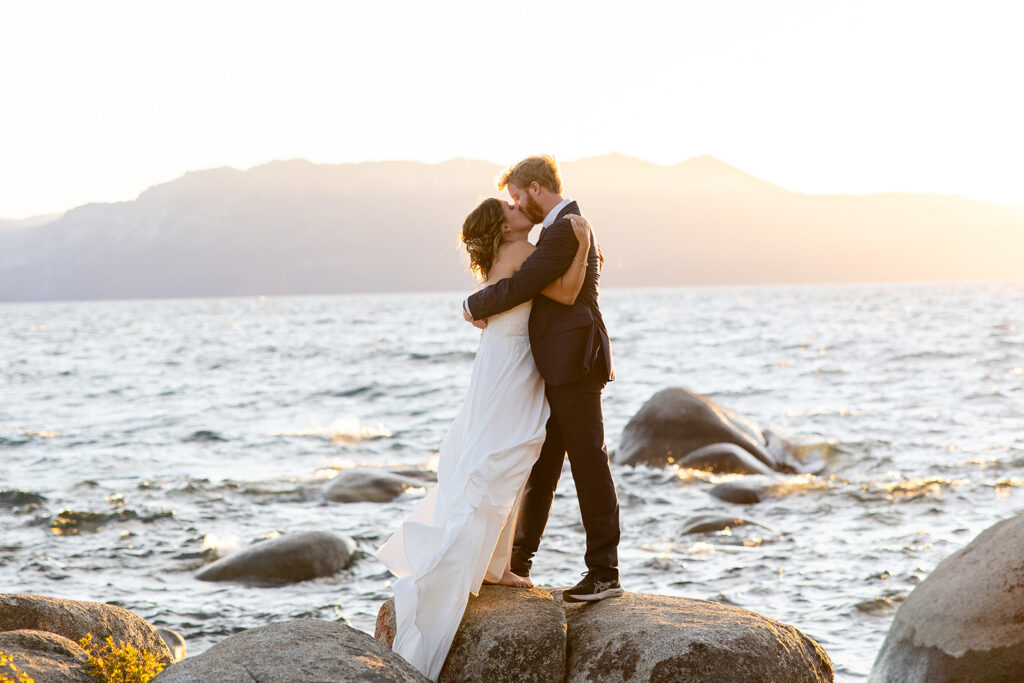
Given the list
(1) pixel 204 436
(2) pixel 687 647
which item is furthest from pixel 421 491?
(2) pixel 687 647

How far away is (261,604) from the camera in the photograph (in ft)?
28.6

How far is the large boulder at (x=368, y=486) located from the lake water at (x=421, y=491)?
1.07 ft

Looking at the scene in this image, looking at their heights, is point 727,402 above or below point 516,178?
below

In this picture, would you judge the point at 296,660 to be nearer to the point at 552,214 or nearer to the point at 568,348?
the point at 568,348

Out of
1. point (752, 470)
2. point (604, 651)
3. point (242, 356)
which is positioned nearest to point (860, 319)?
point (242, 356)

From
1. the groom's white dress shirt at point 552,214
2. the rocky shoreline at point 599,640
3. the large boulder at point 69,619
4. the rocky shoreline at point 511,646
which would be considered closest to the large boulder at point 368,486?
the rocky shoreline at point 599,640

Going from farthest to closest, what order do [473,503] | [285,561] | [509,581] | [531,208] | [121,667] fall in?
[285,561] → [509,581] → [531,208] → [473,503] → [121,667]

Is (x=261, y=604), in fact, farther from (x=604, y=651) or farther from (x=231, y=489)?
(x=231, y=489)

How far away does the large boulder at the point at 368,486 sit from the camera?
43.1 feet

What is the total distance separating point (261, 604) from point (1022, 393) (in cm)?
2137

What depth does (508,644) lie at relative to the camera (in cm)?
492

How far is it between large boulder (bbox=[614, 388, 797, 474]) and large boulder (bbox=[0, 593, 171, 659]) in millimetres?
10106

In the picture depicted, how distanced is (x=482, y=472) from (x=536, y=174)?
1.67 metres

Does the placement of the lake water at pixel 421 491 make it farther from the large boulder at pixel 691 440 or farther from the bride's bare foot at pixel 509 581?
the bride's bare foot at pixel 509 581
